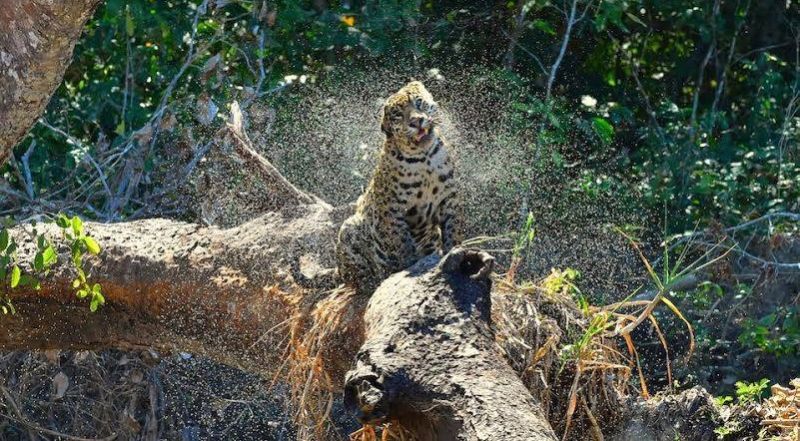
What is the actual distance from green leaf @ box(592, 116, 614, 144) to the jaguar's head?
2.88 m

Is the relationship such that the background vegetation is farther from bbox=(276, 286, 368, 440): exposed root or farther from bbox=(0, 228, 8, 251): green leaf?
bbox=(0, 228, 8, 251): green leaf

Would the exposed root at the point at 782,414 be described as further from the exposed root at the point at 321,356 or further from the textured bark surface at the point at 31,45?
the textured bark surface at the point at 31,45

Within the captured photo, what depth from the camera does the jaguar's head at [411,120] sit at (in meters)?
7.11

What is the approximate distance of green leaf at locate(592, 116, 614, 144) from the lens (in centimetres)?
987

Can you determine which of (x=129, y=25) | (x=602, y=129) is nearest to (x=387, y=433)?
(x=602, y=129)

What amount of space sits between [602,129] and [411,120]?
Answer: 122 inches

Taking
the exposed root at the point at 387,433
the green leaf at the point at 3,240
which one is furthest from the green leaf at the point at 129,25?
the exposed root at the point at 387,433

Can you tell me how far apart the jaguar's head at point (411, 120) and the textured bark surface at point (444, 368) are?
130 cm

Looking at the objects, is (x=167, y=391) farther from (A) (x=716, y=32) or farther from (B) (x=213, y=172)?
(A) (x=716, y=32)

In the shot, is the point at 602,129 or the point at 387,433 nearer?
the point at 387,433

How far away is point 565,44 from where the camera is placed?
10.4 m

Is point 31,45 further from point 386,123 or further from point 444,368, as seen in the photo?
point 386,123

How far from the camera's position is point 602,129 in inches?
389

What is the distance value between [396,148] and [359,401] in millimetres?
2248
